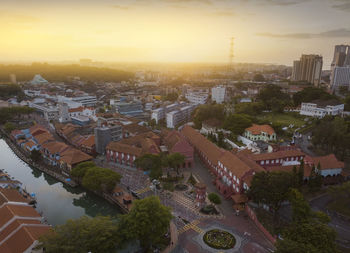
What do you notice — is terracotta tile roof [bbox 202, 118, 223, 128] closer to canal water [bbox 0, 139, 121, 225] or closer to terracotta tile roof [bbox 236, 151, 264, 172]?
terracotta tile roof [bbox 236, 151, 264, 172]

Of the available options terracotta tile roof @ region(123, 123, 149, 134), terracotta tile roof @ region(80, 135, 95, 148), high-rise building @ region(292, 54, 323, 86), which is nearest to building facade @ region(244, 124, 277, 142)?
terracotta tile roof @ region(123, 123, 149, 134)

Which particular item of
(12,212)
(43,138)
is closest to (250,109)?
(43,138)

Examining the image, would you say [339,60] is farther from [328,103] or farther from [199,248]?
[199,248]

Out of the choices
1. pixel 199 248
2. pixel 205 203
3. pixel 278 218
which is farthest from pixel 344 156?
pixel 199 248

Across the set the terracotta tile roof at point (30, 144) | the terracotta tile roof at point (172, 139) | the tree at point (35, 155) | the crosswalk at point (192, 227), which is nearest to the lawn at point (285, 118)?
the terracotta tile roof at point (172, 139)

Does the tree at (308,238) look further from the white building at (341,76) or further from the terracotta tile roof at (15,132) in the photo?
the white building at (341,76)

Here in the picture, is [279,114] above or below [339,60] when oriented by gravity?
below
